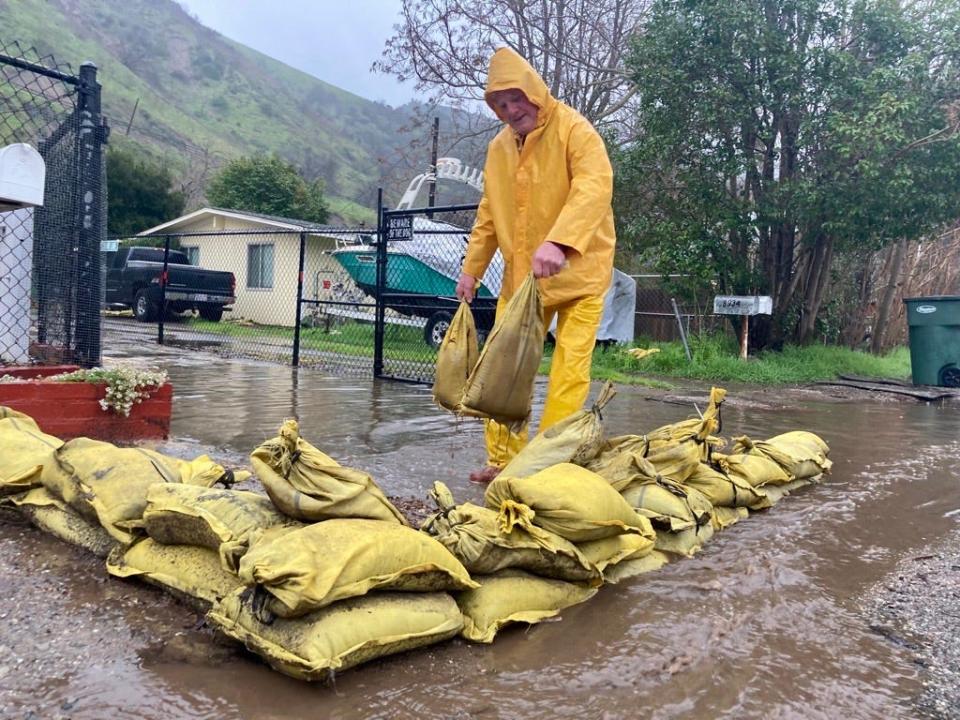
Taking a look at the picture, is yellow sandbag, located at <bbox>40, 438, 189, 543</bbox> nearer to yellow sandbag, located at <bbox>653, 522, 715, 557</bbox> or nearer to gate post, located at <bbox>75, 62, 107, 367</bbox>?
yellow sandbag, located at <bbox>653, 522, 715, 557</bbox>

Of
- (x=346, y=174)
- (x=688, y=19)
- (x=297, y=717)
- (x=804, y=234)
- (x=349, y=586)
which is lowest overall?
(x=297, y=717)

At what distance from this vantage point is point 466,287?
13.0ft

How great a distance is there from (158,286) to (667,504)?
1643 centimetres

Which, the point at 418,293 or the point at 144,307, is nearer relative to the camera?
the point at 418,293

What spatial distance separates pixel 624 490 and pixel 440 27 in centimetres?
1745

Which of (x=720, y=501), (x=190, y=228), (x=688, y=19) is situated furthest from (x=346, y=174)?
(x=720, y=501)

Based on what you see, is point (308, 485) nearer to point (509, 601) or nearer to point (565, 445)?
point (509, 601)

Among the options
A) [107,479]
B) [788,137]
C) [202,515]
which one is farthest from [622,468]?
[788,137]

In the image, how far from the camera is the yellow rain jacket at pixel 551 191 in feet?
10.9

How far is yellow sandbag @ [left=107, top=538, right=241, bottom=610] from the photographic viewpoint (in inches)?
81.6

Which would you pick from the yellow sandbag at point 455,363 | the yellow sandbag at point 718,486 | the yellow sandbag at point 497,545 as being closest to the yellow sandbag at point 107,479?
the yellow sandbag at point 497,545

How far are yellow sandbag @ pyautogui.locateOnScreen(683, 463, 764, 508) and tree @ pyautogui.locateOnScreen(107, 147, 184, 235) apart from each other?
24.8 m

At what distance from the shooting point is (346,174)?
73.1 m

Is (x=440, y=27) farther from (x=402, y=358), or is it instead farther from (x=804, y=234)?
(x=402, y=358)
